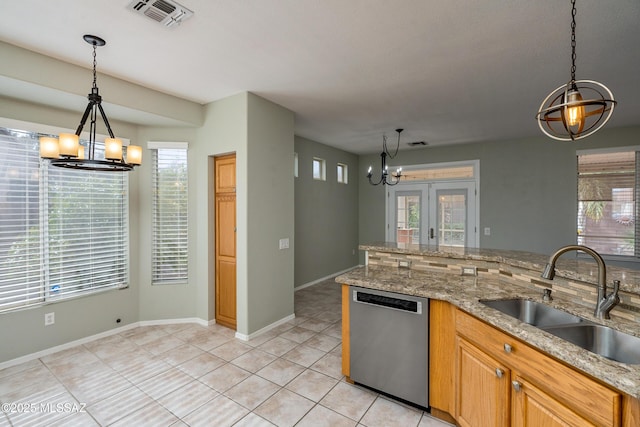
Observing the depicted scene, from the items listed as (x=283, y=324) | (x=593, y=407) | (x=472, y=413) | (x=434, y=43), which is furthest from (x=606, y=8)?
Answer: (x=283, y=324)

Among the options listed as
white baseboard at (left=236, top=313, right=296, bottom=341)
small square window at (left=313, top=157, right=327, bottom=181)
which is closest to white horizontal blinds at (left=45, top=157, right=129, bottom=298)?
white baseboard at (left=236, top=313, right=296, bottom=341)

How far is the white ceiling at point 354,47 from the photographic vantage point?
202 cm

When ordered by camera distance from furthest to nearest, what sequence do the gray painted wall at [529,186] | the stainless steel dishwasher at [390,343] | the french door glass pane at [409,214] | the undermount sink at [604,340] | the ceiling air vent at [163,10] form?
the french door glass pane at [409,214]
the gray painted wall at [529,186]
the stainless steel dishwasher at [390,343]
the ceiling air vent at [163,10]
the undermount sink at [604,340]

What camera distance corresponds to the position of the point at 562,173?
5.35m

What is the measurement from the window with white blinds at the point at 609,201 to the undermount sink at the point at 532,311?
14.6 ft

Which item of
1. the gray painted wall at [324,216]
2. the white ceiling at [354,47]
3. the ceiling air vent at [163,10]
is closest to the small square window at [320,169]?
the gray painted wall at [324,216]

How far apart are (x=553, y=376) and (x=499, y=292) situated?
83 cm

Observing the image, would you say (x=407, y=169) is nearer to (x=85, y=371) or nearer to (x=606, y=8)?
(x=606, y=8)

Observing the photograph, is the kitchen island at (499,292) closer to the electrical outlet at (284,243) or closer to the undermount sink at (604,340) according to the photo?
the undermount sink at (604,340)

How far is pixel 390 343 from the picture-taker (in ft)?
7.45

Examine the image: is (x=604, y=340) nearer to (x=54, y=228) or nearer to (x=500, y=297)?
(x=500, y=297)

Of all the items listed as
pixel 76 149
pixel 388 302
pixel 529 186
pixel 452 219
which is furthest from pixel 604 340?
pixel 452 219

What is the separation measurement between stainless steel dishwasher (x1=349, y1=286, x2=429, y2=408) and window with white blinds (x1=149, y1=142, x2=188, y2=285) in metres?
2.66

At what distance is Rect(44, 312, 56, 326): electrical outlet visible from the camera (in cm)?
310
